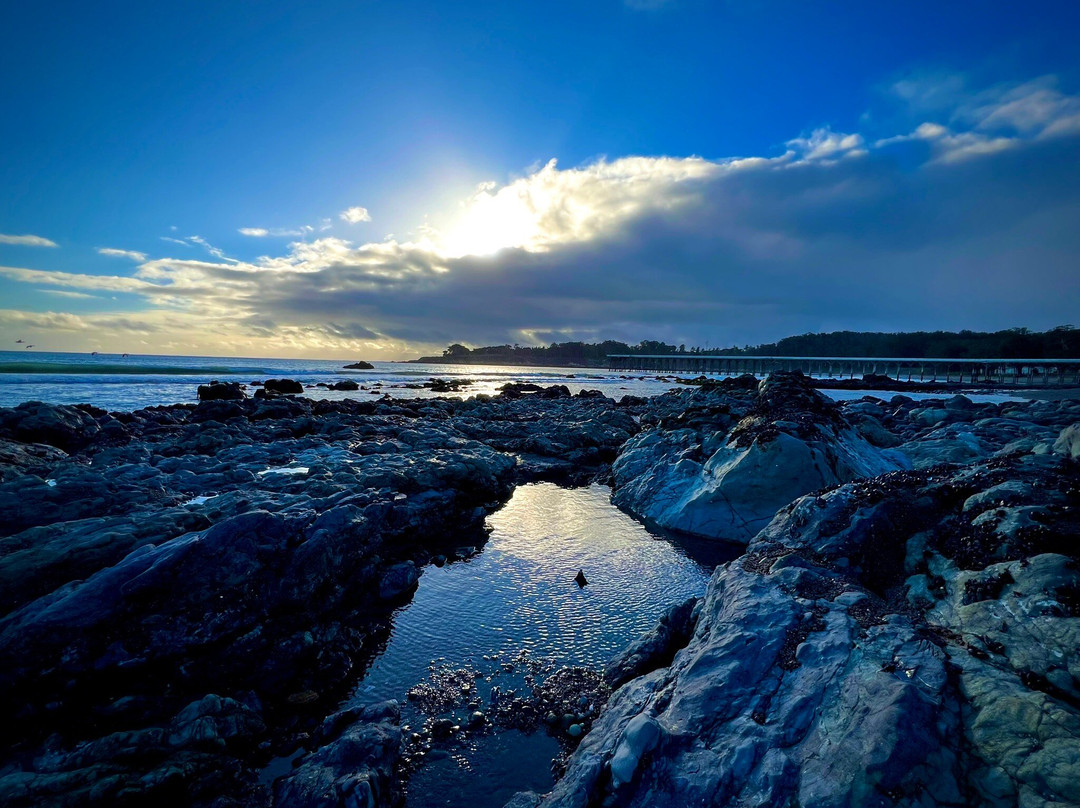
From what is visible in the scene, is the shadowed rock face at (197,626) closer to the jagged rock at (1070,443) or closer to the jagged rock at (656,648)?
the jagged rock at (656,648)

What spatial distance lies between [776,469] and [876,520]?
6.91 meters

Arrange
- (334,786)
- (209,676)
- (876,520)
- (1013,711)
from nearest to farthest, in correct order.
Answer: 1. (1013,711)
2. (334,786)
3. (876,520)
4. (209,676)

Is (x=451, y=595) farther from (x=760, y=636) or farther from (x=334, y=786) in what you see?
(x=760, y=636)

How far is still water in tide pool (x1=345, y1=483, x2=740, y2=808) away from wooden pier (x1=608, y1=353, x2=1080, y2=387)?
35537 millimetres

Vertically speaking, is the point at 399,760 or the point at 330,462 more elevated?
the point at 330,462

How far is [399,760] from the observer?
5.64 metres

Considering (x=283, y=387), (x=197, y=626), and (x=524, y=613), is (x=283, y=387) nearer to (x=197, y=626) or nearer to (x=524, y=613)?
(x=197, y=626)

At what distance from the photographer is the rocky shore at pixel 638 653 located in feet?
12.0

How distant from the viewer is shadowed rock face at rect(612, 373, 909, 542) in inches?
509

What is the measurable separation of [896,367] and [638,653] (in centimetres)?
12362

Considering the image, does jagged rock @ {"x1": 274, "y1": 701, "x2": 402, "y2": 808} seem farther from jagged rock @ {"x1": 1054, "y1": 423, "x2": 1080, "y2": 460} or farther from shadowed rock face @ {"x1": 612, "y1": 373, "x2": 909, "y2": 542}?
jagged rock @ {"x1": 1054, "y1": 423, "x2": 1080, "y2": 460}

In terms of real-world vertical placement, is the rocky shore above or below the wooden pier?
below

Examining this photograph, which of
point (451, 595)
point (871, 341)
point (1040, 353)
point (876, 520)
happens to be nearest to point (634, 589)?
point (451, 595)

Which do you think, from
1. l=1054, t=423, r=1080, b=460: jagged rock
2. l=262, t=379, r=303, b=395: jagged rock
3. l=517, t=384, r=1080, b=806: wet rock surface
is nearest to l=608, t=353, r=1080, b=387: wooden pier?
l=1054, t=423, r=1080, b=460: jagged rock
